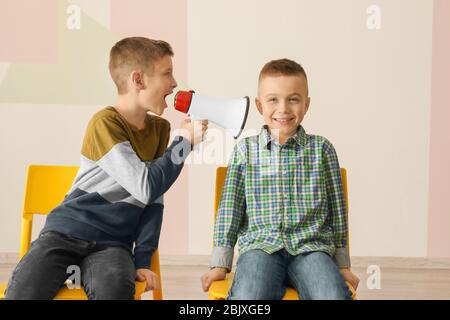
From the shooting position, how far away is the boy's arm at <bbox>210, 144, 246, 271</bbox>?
169 cm

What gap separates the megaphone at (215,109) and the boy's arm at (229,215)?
0.14m

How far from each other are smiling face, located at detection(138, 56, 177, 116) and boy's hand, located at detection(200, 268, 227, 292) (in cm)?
47

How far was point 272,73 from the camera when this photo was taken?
5.79ft

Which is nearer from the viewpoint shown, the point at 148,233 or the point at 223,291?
the point at 223,291

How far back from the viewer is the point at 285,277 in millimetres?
1630

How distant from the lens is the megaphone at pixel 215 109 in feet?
5.45

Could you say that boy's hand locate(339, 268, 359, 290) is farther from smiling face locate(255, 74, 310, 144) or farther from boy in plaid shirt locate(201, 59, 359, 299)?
smiling face locate(255, 74, 310, 144)

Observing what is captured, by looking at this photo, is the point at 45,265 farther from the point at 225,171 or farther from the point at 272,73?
the point at 272,73

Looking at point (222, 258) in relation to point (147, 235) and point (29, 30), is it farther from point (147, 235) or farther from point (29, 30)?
point (29, 30)

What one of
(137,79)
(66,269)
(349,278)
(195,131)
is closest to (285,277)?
(349,278)

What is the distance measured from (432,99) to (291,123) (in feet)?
5.50

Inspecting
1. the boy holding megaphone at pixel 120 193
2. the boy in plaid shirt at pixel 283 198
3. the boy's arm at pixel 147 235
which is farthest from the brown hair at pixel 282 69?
the boy's arm at pixel 147 235

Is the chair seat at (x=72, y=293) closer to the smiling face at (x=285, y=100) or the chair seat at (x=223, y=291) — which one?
the chair seat at (x=223, y=291)

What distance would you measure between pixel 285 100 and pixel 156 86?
37 centimetres
